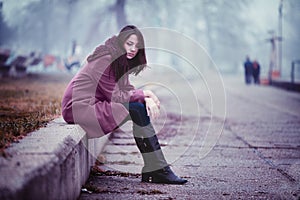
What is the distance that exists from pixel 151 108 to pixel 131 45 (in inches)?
23.4

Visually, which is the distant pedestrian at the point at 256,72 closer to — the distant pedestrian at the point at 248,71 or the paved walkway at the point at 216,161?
the distant pedestrian at the point at 248,71

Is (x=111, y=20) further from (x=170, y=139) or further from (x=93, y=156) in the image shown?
(x=93, y=156)

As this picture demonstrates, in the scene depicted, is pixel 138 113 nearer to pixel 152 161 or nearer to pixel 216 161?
pixel 152 161

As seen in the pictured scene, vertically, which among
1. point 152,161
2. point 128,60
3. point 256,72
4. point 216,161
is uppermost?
point 128,60

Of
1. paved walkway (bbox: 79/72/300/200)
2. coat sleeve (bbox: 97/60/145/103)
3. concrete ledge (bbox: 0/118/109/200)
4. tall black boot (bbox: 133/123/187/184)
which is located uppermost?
coat sleeve (bbox: 97/60/145/103)

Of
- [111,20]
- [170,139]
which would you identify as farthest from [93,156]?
[111,20]

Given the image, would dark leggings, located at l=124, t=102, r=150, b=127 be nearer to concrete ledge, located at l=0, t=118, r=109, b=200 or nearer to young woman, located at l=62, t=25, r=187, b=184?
young woman, located at l=62, t=25, r=187, b=184

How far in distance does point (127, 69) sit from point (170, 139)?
2.38 metres

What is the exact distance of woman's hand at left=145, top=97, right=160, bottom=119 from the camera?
11.2 feet

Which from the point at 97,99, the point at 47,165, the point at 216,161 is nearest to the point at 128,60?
the point at 97,99

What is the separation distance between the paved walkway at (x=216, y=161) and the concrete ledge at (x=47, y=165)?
31 cm

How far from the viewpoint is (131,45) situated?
3.65 meters

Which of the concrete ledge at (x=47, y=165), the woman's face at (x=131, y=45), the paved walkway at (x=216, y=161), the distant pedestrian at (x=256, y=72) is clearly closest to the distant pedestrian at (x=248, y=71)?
the distant pedestrian at (x=256, y=72)

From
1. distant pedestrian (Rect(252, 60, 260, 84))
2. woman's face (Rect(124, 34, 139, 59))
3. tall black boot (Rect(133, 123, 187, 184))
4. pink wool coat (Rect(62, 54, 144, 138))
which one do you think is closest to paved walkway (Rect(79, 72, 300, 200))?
tall black boot (Rect(133, 123, 187, 184))
